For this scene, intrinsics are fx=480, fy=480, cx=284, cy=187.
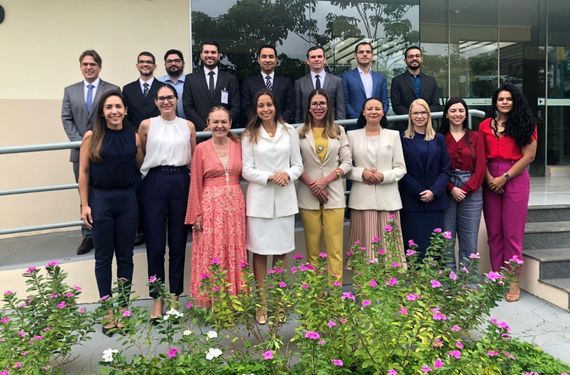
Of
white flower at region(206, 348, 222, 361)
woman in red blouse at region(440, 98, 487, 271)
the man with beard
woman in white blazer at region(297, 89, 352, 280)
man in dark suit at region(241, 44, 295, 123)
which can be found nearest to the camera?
white flower at region(206, 348, 222, 361)

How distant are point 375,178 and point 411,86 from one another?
1722 millimetres

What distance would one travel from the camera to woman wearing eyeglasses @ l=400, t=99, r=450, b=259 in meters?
4.06

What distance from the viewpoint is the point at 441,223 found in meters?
4.16

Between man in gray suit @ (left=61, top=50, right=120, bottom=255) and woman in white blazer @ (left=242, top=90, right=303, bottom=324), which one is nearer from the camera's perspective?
woman in white blazer @ (left=242, top=90, right=303, bottom=324)

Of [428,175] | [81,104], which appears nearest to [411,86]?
[428,175]

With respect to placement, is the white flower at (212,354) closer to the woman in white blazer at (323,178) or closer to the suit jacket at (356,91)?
the woman in white blazer at (323,178)

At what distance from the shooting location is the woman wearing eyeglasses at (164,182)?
360 centimetres

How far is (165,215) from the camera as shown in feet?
12.0

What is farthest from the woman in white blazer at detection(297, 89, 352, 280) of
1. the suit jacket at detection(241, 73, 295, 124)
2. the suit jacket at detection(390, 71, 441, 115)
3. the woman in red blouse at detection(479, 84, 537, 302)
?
the suit jacket at detection(390, 71, 441, 115)

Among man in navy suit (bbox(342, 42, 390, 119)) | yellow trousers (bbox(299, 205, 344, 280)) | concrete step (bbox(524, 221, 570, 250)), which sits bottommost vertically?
concrete step (bbox(524, 221, 570, 250))

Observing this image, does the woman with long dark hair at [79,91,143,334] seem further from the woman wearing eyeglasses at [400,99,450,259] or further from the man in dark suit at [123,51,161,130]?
the woman wearing eyeglasses at [400,99,450,259]

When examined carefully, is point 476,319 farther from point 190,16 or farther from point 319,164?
point 190,16

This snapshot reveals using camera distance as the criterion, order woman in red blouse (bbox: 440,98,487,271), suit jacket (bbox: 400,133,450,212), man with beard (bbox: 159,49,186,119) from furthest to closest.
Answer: man with beard (bbox: 159,49,186,119)
woman in red blouse (bbox: 440,98,487,271)
suit jacket (bbox: 400,133,450,212)

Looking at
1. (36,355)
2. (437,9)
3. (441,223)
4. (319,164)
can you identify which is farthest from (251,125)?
(437,9)
